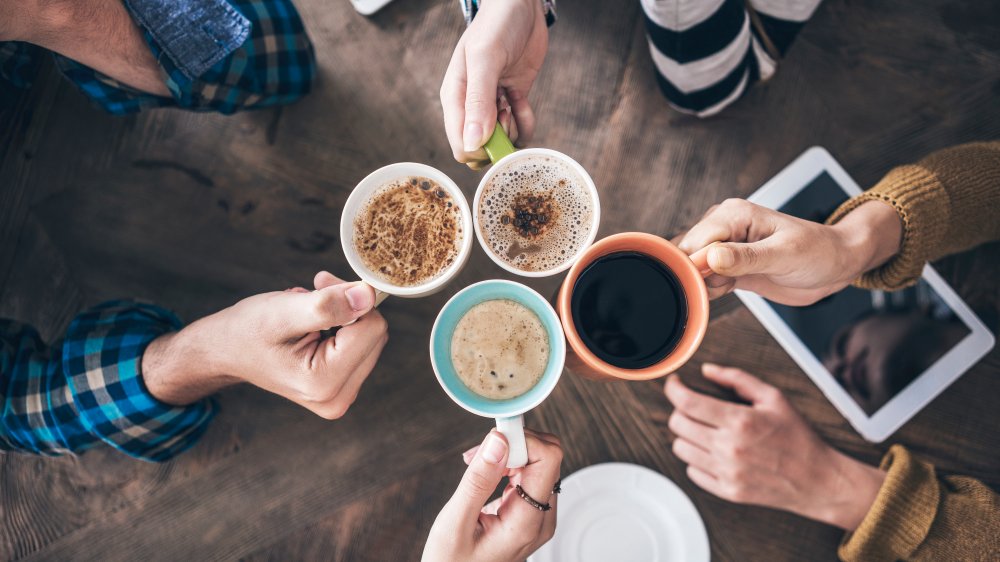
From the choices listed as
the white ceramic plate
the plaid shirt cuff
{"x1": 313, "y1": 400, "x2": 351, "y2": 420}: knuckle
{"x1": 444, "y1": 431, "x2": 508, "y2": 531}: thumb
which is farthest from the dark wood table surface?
{"x1": 444, "y1": 431, "x2": 508, "y2": 531}: thumb

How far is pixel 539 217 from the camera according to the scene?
0.97 m

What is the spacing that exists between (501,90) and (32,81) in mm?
1128

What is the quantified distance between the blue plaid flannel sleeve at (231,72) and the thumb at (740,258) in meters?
0.95

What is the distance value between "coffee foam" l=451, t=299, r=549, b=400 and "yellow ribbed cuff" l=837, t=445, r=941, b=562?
779 millimetres

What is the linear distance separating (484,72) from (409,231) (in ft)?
0.97

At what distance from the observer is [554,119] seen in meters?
1.32

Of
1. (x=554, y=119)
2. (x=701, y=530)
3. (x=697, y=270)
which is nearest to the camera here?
(x=697, y=270)

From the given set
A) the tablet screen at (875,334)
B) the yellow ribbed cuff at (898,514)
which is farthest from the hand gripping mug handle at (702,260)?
the yellow ribbed cuff at (898,514)

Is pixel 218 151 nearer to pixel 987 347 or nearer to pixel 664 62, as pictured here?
pixel 664 62

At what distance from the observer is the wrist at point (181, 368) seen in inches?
43.0

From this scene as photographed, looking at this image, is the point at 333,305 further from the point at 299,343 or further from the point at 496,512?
the point at 496,512

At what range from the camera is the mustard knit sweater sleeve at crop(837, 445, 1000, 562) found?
1115 mm

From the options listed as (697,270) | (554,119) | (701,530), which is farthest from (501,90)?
(701,530)

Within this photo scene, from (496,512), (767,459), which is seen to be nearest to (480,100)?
(496,512)
